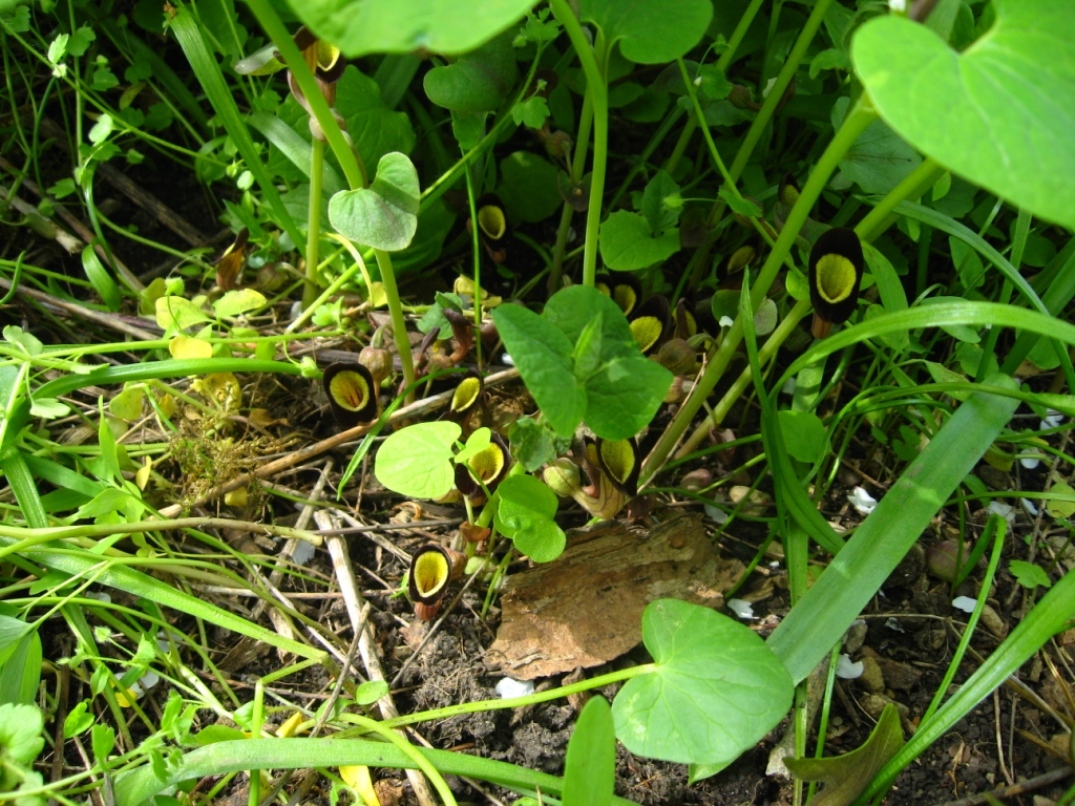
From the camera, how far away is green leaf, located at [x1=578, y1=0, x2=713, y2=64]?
95 cm

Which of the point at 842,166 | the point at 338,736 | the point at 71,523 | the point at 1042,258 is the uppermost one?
the point at 842,166

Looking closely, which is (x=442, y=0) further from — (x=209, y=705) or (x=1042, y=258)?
(x=1042, y=258)

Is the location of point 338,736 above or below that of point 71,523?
below

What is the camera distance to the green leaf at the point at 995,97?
0.58 metres

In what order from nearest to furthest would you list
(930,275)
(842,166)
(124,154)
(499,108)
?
(842,166) < (499,108) < (930,275) < (124,154)

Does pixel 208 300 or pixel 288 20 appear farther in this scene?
pixel 208 300

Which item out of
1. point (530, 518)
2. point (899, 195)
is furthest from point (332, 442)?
point (899, 195)

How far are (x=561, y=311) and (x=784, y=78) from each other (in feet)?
1.72

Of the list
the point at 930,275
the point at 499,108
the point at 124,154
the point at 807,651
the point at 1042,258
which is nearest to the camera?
the point at 807,651

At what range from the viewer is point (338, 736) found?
40.9 inches

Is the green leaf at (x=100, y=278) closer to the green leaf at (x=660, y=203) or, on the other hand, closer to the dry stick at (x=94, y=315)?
the dry stick at (x=94, y=315)

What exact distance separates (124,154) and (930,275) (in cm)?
163

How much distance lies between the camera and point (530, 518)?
106 cm

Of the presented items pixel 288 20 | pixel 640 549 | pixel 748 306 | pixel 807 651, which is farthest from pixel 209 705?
pixel 288 20
